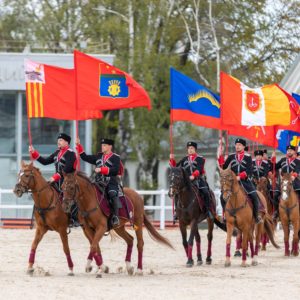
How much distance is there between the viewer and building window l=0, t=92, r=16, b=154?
139 feet

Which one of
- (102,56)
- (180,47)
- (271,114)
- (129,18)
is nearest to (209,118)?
(271,114)

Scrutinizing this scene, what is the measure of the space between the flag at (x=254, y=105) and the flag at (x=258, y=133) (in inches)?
24.8

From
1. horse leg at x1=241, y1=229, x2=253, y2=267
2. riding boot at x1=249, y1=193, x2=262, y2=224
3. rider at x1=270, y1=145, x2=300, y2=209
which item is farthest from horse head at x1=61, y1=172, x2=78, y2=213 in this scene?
rider at x1=270, y1=145, x2=300, y2=209

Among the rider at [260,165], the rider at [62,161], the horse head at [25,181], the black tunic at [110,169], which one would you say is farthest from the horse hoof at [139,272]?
the rider at [260,165]

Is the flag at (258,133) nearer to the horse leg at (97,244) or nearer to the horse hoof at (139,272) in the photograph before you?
the horse hoof at (139,272)

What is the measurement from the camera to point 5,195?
41344 millimetres

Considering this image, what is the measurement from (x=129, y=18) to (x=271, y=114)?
2208cm

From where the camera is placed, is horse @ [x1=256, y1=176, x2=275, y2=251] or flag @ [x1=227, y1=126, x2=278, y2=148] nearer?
flag @ [x1=227, y1=126, x2=278, y2=148]

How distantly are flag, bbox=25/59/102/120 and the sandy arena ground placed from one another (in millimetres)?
2956

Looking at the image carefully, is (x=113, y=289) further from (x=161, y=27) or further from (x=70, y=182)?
(x=161, y=27)

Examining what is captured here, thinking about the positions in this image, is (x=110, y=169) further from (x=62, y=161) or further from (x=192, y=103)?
(x=192, y=103)

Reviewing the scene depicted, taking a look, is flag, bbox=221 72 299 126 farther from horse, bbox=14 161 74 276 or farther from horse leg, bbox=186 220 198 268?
horse, bbox=14 161 74 276

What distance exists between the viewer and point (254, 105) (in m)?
26.6

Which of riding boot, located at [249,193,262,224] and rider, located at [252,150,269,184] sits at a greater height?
rider, located at [252,150,269,184]
